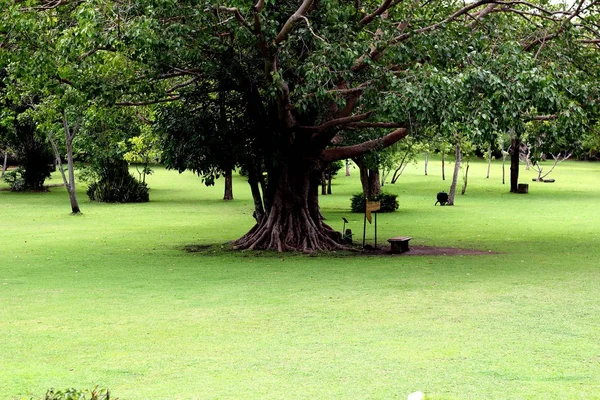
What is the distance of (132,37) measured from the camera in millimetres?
15320

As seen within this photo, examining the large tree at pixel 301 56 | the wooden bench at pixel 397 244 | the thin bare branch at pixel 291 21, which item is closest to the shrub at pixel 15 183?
the large tree at pixel 301 56

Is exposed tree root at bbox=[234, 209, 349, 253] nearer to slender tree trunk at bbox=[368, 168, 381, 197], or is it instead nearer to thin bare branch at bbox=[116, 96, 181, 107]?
thin bare branch at bbox=[116, 96, 181, 107]

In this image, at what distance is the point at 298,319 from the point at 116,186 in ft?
99.7

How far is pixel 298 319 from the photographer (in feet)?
37.3

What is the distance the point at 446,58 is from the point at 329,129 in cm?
391

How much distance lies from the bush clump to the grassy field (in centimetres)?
1468

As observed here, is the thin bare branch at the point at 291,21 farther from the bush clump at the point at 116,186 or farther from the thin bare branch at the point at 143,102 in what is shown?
the bush clump at the point at 116,186

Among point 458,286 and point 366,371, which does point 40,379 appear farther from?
point 458,286

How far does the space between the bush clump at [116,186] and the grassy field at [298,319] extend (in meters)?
14.7

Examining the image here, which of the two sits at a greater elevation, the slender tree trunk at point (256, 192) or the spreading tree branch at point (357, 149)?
the spreading tree branch at point (357, 149)

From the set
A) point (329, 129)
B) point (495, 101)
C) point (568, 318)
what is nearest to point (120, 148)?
point (329, 129)

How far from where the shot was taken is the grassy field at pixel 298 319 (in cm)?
798

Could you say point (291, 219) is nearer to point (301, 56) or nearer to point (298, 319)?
point (301, 56)

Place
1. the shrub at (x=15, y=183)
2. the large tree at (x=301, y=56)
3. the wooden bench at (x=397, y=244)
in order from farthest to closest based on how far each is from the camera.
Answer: the shrub at (x=15, y=183) < the wooden bench at (x=397, y=244) < the large tree at (x=301, y=56)
